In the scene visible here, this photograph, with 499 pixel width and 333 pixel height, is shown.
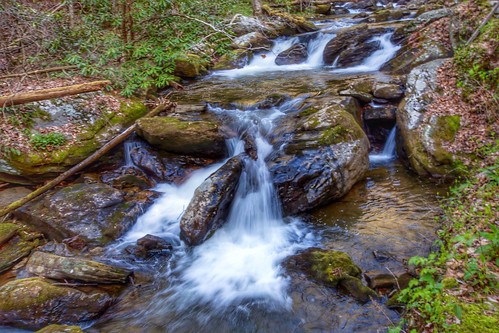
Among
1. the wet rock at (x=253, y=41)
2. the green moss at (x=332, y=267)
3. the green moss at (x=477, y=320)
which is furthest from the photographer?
the wet rock at (x=253, y=41)

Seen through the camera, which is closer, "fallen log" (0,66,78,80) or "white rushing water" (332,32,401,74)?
"fallen log" (0,66,78,80)

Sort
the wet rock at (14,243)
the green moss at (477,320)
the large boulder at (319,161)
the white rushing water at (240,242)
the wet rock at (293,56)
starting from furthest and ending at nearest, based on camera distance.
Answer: the wet rock at (293,56) → the large boulder at (319,161) → the wet rock at (14,243) → the white rushing water at (240,242) → the green moss at (477,320)

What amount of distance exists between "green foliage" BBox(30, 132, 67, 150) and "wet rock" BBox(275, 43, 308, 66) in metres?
9.82

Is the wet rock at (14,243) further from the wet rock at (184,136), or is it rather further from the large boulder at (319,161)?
the large boulder at (319,161)

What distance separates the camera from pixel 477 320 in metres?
2.35

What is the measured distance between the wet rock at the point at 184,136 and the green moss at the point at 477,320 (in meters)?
5.75

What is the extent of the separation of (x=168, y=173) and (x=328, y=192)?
3834 millimetres

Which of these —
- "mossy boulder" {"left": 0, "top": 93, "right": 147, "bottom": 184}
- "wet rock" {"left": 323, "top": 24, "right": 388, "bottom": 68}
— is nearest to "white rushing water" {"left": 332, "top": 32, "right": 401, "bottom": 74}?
"wet rock" {"left": 323, "top": 24, "right": 388, "bottom": 68}

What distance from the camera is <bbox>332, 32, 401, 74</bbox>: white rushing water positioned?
1108cm

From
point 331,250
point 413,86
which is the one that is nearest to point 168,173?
point 331,250

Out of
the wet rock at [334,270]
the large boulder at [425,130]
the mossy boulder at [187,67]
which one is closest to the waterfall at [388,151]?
the large boulder at [425,130]

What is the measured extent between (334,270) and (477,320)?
7.02 feet

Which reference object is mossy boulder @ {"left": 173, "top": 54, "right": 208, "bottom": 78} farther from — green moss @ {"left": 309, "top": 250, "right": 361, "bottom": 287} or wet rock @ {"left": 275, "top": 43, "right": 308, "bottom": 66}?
green moss @ {"left": 309, "top": 250, "right": 361, "bottom": 287}

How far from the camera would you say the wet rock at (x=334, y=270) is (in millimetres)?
4113
